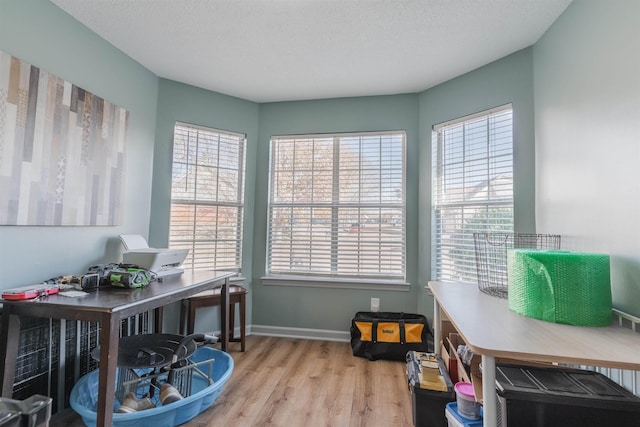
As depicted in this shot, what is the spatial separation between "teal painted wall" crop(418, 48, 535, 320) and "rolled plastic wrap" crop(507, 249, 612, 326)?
1.06m

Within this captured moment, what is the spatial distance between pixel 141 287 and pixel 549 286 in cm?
208

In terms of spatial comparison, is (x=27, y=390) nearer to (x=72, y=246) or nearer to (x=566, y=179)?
(x=72, y=246)

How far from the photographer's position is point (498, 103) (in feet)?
7.81

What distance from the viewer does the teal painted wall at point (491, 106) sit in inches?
87.2

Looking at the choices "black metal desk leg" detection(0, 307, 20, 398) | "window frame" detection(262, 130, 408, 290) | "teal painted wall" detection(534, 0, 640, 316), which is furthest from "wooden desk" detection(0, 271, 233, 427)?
"teal painted wall" detection(534, 0, 640, 316)

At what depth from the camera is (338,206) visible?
3.15 meters

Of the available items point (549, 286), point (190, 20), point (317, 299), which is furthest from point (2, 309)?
point (549, 286)

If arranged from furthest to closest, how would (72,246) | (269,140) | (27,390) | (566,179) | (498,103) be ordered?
(269,140)
(498,103)
(72,246)
(566,179)
(27,390)

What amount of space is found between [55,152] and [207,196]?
129cm

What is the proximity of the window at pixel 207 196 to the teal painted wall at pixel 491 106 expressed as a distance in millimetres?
1850

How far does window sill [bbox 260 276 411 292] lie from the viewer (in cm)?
297

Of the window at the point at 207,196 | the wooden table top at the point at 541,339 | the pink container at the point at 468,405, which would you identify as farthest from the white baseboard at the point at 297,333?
the wooden table top at the point at 541,339

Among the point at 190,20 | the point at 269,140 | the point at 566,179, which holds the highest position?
the point at 190,20

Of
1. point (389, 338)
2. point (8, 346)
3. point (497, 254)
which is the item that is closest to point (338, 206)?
point (389, 338)
